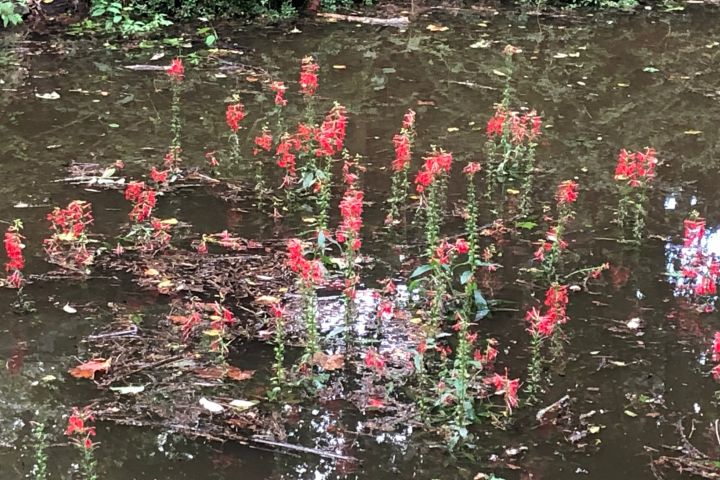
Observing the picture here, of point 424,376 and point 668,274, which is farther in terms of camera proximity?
point 668,274

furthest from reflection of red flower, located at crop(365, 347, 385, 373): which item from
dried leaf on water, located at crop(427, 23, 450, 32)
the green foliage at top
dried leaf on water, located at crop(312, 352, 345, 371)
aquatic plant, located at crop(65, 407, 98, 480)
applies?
dried leaf on water, located at crop(427, 23, 450, 32)

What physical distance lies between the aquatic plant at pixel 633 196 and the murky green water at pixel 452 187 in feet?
0.26

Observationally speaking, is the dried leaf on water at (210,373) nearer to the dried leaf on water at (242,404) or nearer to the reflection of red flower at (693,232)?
the dried leaf on water at (242,404)

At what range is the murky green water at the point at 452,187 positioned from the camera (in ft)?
8.91

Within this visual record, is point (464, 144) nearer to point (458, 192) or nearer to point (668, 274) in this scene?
point (458, 192)

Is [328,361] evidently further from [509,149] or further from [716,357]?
[509,149]

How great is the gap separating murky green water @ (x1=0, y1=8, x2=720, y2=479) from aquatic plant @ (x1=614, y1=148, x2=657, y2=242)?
8 centimetres

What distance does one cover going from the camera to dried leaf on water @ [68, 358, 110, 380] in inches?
120

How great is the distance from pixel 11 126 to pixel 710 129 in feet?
15.5

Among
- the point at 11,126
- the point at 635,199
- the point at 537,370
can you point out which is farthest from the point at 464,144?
the point at 11,126

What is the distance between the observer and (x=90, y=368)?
121 inches

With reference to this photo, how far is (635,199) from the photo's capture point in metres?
4.61

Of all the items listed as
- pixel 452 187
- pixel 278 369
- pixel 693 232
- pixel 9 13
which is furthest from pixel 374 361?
pixel 9 13

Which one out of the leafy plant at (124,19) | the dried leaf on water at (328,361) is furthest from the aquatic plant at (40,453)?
the leafy plant at (124,19)
